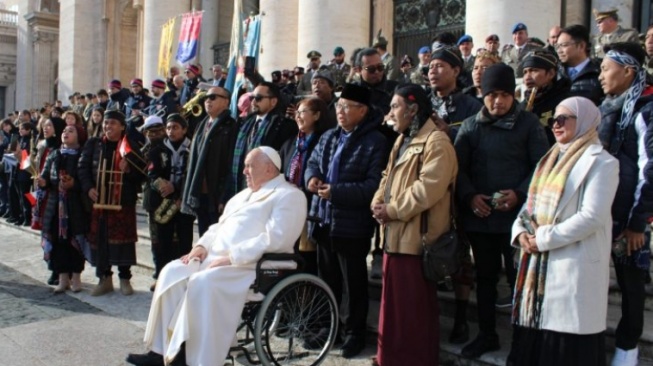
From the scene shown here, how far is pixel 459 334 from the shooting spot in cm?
478

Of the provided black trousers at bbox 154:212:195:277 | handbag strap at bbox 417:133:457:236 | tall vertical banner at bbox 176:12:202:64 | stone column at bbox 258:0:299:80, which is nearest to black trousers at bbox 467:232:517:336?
handbag strap at bbox 417:133:457:236

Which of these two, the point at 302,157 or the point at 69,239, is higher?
the point at 302,157

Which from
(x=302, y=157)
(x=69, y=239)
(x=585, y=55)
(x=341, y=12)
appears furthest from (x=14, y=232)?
(x=585, y=55)

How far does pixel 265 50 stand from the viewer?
14.1 m

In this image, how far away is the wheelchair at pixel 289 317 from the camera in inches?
175

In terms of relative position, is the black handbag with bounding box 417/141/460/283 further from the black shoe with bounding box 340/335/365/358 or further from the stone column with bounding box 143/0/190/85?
the stone column with bounding box 143/0/190/85

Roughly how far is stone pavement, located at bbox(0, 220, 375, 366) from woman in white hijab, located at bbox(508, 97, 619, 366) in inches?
61.5

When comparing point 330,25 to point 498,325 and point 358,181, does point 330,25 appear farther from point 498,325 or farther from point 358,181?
point 498,325

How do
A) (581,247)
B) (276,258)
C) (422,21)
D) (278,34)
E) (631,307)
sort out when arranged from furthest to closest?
(422,21) < (278,34) < (276,258) < (631,307) < (581,247)

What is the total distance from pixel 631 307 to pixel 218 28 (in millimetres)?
19236

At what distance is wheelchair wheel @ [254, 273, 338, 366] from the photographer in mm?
4500

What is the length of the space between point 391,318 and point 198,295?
4.33 ft

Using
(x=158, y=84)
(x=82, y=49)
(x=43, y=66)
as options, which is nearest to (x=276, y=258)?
(x=158, y=84)

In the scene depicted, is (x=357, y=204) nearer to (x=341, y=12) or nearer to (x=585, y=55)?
(x=585, y=55)
